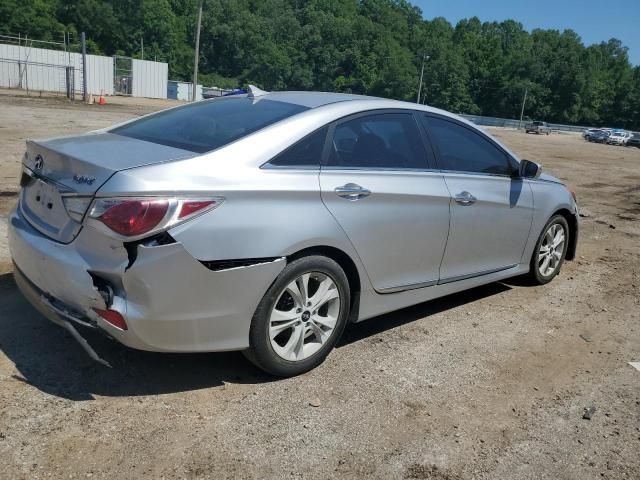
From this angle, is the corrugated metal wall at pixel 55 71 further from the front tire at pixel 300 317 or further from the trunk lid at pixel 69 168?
the front tire at pixel 300 317

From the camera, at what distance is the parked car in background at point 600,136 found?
5705cm

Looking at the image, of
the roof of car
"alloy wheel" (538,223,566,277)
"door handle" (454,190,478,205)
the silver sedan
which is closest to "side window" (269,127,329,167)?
the silver sedan

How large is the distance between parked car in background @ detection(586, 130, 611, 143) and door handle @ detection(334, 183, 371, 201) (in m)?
59.8

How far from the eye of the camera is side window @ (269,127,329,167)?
3.41m

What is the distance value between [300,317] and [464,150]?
200cm

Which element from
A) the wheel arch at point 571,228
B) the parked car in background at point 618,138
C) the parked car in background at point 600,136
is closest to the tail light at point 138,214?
the wheel arch at point 571,228

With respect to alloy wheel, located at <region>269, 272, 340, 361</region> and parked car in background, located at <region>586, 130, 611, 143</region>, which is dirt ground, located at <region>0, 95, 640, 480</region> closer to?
alloy wheel, located at <region>269, 272, 340, 361</region>

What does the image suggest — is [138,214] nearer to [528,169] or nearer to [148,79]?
[528,169]

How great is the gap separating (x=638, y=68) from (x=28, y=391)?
13884 cm

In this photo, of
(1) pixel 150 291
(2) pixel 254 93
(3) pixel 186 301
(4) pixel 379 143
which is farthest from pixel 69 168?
(4) pixel 379 143

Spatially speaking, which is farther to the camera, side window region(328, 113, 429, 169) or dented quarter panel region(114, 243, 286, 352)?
side window region(328, 113, 429, 169)

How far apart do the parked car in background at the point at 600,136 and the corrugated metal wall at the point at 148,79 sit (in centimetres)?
4030

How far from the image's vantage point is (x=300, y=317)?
11.5ft

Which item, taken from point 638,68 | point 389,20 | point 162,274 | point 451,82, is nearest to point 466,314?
point 162,274
